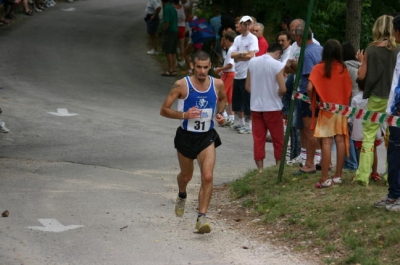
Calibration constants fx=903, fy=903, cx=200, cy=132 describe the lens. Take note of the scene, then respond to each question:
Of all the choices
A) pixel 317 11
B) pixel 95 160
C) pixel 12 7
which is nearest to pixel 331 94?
pixel 95 160

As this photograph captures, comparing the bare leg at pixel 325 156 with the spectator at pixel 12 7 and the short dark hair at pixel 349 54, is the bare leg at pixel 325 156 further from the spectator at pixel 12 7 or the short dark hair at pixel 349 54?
the spectator at pixel 12 7

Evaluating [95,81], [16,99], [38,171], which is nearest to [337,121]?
[38,171]

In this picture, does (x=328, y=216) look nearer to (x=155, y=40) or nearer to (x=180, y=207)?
(x=180, y=207)

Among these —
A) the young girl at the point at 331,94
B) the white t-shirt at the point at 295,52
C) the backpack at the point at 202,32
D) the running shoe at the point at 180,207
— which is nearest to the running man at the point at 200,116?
the running shoe at the point at 180,207

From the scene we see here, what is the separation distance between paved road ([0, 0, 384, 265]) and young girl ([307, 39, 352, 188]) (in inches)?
63.2

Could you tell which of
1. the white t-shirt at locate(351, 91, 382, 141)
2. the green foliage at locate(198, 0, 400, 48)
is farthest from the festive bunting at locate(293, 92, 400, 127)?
the green foliage at locate(198, 0, 400, 48)

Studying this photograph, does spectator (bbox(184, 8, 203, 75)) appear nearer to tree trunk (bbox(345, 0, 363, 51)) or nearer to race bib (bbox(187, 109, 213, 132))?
tree trunk (bbox(345, 0, 363, 51))

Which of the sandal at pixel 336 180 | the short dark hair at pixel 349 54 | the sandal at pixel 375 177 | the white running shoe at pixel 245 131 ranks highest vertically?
the short dark hair at pixel 349 54

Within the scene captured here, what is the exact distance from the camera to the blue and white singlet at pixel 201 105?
1002 cm

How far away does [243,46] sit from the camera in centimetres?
1670

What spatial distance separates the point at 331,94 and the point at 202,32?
12.3m

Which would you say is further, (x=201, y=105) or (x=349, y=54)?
(x=349, y=54)

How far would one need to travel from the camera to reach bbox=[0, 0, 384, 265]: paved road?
30.1 feet

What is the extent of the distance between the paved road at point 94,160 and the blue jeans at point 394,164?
1308 millimetres
